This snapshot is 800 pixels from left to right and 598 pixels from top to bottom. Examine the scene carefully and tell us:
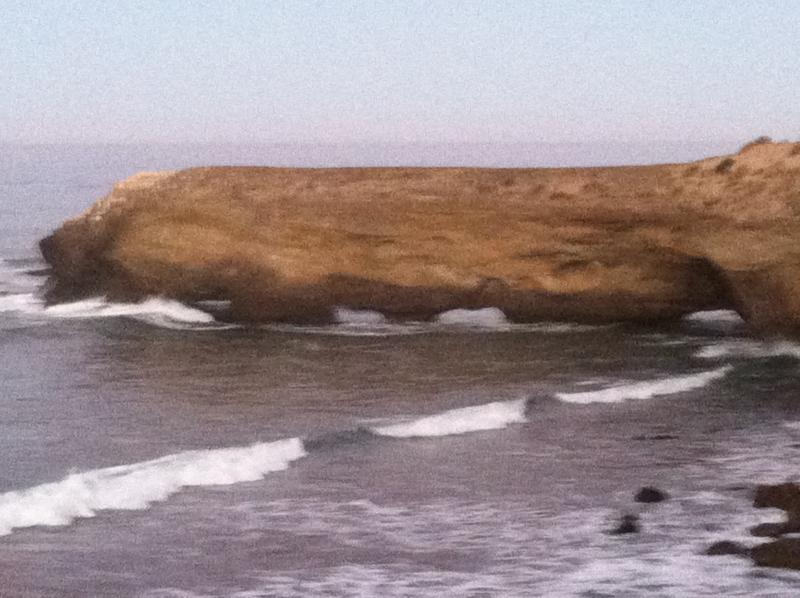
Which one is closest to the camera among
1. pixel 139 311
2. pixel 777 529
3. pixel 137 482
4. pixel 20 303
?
pixel 777 529

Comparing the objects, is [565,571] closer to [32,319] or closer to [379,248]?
[379,248]

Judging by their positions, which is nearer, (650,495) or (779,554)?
(779,554)

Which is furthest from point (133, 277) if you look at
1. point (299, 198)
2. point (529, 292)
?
point (529, 292)

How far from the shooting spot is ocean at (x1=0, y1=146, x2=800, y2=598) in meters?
7.40

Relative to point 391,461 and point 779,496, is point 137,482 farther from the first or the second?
point 779,496

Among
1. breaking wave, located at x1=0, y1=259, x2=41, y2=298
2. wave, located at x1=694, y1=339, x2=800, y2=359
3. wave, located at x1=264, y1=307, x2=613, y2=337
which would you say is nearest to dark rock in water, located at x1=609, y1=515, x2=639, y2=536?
wave, located at x1=694, y1=339, x2=800, y2=359

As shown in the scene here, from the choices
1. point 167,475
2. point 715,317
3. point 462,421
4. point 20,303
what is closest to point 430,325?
point 715,317

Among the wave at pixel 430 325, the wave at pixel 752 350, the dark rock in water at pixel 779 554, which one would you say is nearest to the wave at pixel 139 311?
the wave at pixel 430 325

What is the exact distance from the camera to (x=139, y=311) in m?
21.2

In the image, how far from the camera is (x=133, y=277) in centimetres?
2141

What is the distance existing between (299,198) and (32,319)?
4809mm

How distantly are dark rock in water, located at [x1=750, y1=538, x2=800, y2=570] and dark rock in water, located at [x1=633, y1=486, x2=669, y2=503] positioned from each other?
1496 mm

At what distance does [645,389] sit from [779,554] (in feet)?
21.2

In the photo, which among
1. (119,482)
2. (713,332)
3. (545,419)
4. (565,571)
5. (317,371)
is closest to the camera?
(565,571)
